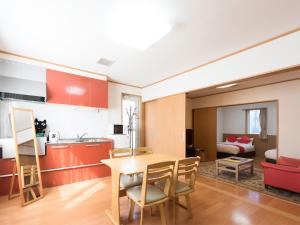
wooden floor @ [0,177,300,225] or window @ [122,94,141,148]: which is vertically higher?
window @ [122,94,141,148]

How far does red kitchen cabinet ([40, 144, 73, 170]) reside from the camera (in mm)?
3068

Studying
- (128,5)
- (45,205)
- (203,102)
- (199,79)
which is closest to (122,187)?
(45,205)

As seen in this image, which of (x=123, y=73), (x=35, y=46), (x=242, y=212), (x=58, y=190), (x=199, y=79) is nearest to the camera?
(x=242, y=212)

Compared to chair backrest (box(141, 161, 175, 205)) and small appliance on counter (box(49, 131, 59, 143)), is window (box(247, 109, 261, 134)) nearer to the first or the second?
chair backrest (box(141, 161, 175, 205))

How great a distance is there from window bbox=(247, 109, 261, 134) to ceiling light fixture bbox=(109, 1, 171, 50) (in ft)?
23.6

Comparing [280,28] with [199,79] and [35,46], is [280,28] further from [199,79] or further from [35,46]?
[35,46]

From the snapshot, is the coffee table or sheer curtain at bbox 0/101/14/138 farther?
the coffee table

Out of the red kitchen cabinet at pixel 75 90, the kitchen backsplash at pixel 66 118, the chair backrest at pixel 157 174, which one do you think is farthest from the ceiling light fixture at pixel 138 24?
the kitchen backsplash at pixel 66 118

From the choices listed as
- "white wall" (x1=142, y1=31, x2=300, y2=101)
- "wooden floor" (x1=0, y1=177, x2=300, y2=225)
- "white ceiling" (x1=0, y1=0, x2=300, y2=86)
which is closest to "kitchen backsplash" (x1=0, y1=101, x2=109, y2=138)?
"white ceiling" (x1=0, y1=0, x2=300, y2=86)

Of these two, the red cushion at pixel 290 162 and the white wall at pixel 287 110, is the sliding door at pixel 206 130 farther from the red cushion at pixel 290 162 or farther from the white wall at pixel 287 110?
the red cushion at pixel 290 162

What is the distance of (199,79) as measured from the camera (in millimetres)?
3467

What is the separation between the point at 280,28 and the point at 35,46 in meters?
3.65

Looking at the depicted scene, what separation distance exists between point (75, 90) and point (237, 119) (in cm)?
735

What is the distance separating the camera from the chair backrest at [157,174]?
5.62 feet
